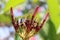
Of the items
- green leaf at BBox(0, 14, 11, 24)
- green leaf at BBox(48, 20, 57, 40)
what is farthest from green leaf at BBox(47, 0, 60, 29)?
green leaf at BBox(0, 14, 11, 24)

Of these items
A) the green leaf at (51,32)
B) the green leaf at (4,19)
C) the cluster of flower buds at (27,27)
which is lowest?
the green leaf at (4,19)

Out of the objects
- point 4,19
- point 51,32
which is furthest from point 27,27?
point 4,19

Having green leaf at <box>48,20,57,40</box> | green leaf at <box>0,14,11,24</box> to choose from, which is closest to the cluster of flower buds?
green leaf at <box>48,20,57,40</box>

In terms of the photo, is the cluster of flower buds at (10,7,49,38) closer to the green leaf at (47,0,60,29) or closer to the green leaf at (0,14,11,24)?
the green leaf at (47,0,60,29)

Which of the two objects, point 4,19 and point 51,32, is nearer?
point 51,32

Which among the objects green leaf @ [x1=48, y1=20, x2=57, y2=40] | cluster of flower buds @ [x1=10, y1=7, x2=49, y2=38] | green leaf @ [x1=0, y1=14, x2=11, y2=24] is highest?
cluster of flower buds @ [x1=10, y1=7, x2=49, y2=38]

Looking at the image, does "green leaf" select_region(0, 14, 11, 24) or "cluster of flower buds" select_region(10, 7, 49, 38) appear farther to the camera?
"green leaf" select_region(0, 14, 11, 24)

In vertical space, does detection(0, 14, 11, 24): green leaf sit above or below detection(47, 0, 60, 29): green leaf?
below

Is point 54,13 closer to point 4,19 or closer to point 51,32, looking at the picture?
point 51,32

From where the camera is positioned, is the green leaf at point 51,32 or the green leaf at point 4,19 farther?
the green leaf at point 4,19

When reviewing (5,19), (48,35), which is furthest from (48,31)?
(5,19)

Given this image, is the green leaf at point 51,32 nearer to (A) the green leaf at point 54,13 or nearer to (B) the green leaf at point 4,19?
(A) the green leaf at point 54,13

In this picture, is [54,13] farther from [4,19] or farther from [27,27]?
[4,19]

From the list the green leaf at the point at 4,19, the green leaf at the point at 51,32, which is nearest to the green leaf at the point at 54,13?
the green leaf at the point at 51,32
